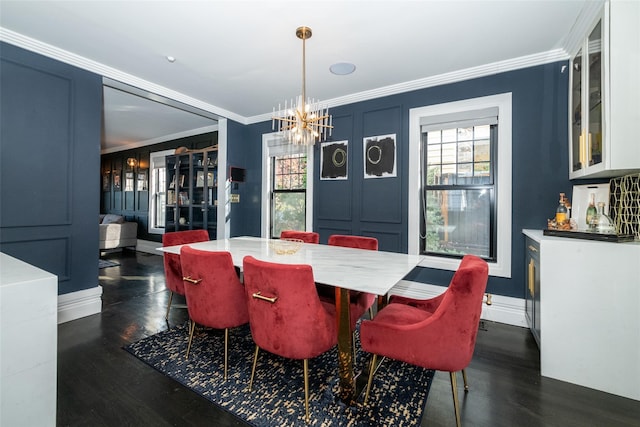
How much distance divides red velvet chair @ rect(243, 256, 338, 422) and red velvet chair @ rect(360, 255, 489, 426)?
300 mm

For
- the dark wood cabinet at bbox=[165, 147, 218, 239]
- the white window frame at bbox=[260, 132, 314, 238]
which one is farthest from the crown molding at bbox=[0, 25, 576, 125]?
the dark wood cabinet at bbox=[165, 147, 218, 239]

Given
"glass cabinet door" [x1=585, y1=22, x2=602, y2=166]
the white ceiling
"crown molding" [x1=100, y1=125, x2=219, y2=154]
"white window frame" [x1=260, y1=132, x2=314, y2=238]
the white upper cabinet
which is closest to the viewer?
the white upper cabinet

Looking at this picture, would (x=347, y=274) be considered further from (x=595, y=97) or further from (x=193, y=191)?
(x=193, y=191)

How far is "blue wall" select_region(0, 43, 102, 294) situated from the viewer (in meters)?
2.61

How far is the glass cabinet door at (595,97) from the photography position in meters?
2.00

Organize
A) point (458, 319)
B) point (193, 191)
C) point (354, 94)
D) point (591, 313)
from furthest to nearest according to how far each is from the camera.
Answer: point (193, 191) → point (354, 94) → point (591, 313) → point (458, 319)

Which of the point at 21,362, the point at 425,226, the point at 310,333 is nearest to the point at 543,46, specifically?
the point at 425,226

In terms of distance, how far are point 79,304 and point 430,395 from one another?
348 cm

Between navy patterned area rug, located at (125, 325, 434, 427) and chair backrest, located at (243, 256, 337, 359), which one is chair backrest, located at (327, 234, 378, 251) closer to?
navy patterned area rug, located at (125, 325, 434, 427)

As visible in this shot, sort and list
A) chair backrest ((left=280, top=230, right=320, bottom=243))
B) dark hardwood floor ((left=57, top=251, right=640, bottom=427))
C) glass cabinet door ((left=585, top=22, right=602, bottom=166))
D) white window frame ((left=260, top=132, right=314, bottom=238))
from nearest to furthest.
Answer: dark hardwood floor ((left=57, top=251, right=640, bottom=427))
glass cabinet door ((left=585, top=22, right=602, bottom=166))
chair backrest ((left=280, top=230, right=320, bottom=243))
white window frame ((left=260, top=132, right=314, bottom=238))

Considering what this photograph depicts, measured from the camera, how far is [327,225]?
13.7 ft

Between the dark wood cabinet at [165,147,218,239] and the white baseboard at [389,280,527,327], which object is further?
the dark wood cabinet at [165,147,218,239]

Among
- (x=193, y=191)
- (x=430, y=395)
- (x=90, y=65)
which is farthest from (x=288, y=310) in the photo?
(x=193, y=191)

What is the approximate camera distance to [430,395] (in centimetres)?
183
